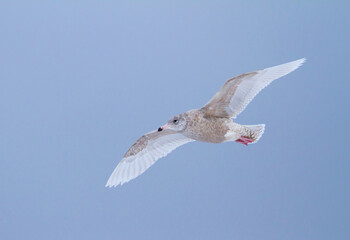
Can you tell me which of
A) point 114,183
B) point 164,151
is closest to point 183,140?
point 164,151

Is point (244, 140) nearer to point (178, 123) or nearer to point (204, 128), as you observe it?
point (204, 128)

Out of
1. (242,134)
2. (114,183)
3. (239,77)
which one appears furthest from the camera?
(114,183)

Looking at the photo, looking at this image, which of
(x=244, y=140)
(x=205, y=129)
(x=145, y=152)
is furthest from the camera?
(x=145, y=152)

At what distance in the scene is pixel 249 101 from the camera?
10.5 feet

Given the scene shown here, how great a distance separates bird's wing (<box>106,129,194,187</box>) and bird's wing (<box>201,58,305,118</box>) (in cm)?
57

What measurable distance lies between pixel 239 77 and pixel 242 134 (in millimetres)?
461

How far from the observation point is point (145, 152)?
145 inches

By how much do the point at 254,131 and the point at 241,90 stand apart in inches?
14.6

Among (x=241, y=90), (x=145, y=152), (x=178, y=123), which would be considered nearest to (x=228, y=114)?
(x=241, y=90)

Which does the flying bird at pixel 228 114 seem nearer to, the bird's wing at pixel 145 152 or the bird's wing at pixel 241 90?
the bird's wing at pixel 241 90

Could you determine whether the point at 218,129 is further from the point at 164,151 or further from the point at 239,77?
the point at 164,151

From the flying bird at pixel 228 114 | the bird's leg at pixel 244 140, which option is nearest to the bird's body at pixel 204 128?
the flying bird at pixel 228 114

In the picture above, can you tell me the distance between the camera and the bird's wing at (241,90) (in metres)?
3.10

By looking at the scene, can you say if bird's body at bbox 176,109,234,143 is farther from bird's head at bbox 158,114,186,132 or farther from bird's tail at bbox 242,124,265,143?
bird's tail at bbox 242,124,265,143
